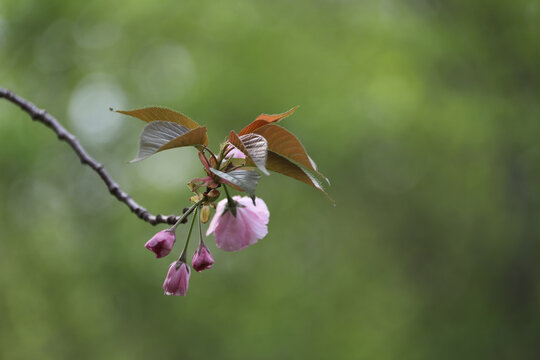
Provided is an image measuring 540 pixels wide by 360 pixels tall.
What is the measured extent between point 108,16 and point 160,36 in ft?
1.39

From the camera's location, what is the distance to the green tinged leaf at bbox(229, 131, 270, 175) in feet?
1.75

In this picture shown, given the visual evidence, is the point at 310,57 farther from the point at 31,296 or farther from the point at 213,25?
the point at 31,296

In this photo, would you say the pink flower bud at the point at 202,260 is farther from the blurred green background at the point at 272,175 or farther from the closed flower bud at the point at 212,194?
the blurred green background at the point at 272,175

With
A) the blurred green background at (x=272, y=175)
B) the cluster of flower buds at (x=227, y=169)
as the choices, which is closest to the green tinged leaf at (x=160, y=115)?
the cluster of flower buds at (x=227, y=169)

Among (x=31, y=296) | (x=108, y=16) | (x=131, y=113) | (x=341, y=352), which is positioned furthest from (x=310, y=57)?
(x=131, y=113)

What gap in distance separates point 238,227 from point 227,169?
76 millimetres

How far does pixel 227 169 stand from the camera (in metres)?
0.70

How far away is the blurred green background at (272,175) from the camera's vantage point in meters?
3.98

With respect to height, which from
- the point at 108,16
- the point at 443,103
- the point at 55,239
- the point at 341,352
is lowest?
the point at 341,352

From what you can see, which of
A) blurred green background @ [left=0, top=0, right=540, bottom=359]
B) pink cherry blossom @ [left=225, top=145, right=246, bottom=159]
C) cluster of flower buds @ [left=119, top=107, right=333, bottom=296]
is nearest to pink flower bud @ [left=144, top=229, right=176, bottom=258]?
cluster of flower buds @ [left=119, top=107, right=333, bottom=296]

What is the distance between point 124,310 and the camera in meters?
4.35

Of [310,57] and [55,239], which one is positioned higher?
[310,57]

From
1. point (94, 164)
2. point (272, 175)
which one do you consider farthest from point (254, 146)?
point (272, 175)

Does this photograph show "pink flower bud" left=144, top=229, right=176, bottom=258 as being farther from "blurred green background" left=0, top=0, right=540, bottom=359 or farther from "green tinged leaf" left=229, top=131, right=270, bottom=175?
"blurred green background" left=0, top=0, right=540, bottom=359
